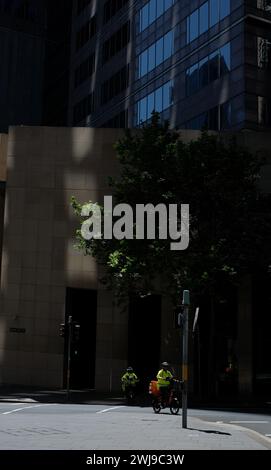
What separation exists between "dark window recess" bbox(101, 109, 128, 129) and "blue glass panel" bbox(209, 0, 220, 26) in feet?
41.7

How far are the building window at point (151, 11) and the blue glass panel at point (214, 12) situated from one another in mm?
5737

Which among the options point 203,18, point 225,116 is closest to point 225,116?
point 225,116

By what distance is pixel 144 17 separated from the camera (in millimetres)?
55375

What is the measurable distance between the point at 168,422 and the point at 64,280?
1887 cm

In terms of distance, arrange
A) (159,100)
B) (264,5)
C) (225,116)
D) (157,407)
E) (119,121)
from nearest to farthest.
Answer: (157,407), (225,116), (264,5), (159,100), (119,121)

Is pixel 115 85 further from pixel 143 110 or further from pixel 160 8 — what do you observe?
pixel 160 8

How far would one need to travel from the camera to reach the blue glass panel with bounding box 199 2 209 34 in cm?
4672

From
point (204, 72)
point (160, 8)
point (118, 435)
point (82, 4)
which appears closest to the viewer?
point (118, 435)

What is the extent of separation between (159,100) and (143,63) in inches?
217

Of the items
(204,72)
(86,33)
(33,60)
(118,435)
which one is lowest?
(118,435)

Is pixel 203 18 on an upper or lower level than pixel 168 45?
upper

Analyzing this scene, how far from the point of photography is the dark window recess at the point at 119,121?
56.0 m

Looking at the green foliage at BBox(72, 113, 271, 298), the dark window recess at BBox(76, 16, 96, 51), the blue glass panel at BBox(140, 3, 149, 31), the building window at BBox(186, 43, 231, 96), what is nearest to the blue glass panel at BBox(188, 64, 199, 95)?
the building window at BBox(186, 43, 231, 96)
